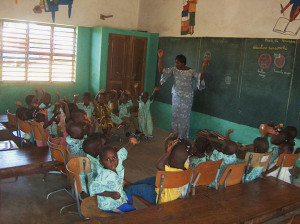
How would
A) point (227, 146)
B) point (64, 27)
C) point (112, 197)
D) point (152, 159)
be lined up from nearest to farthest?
point (112, 197) → point (227, 146) → point (152, 159) → point (64, 27)

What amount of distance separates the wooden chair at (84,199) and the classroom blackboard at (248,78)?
348 cm

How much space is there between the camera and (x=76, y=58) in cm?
731

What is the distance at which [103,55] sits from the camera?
715 cm

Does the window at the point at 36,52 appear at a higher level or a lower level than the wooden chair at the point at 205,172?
higher

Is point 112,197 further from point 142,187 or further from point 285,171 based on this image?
point 285,171

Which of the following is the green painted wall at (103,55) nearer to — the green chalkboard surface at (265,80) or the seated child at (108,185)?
the green chalkboard surface at (265,80)

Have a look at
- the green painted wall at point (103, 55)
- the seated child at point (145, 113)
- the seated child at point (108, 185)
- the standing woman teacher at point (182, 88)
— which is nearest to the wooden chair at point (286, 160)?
the seated child at point (108, 185)

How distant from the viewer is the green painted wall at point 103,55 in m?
7.09

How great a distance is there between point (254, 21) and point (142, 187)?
3820 mm

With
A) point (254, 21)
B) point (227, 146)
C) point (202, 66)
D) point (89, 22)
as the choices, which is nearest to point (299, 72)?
point (254, 21)

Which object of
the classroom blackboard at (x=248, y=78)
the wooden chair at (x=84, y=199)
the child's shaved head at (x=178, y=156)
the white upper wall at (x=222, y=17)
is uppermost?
the white upper wall at (x=222, y=17)

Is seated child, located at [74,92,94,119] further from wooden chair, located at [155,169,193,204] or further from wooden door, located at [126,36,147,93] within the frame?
wooden chair, located at [155,169,193,204]

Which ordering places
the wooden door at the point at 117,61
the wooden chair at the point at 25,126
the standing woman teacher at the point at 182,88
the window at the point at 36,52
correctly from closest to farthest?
the wooden chair at the point at 25,126 → the standing woman teacher at the point at 182,88 → the window at the point at 36,52 → the wooden door at the point at 117,61

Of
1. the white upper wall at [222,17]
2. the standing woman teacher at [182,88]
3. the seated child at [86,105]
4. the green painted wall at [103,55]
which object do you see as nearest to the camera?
the white upper wall at [222,17]
